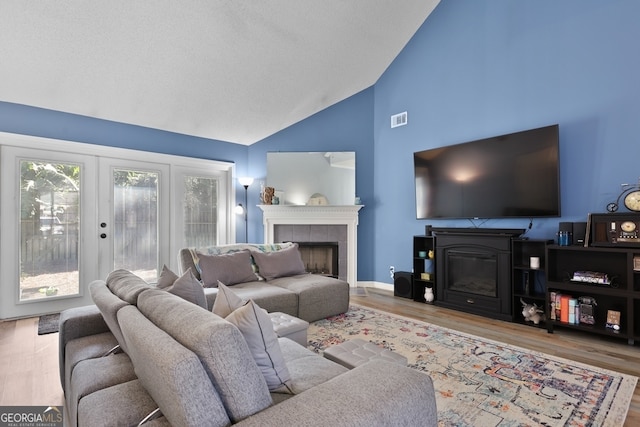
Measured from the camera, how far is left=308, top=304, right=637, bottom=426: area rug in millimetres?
1854

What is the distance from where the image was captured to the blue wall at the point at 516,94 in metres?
3.13

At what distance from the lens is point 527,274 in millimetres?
3523

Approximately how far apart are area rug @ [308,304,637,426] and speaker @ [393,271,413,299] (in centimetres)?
127

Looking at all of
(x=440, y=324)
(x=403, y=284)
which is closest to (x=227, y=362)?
(x=440, y=324)

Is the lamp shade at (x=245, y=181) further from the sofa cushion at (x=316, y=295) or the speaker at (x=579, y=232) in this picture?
the speaker at (x=579, y=232)

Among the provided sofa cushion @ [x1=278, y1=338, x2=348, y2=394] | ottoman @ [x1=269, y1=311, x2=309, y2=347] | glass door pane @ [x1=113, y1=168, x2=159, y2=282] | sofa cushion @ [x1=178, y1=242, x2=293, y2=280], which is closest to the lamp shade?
glass door pane @ [x1=113, y1=168, x2=159, y2=282]

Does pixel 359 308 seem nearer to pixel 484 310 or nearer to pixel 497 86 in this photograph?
pixel 484 310

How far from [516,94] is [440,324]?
2765 millimetres

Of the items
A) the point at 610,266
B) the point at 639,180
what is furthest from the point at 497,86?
the point at 610,266

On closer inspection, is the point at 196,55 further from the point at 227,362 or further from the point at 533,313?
the point at 533,313

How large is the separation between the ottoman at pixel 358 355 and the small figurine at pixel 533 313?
7.26ft

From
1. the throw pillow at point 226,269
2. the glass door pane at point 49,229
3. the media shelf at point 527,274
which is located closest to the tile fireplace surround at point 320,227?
the throw pillow at point 226,269

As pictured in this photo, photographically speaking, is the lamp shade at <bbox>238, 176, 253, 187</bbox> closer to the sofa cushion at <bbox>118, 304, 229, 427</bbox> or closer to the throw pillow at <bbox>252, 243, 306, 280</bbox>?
the throw pillow at <bbox>252, 243, 306, 280</bbox>

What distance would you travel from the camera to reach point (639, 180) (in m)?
2.96
